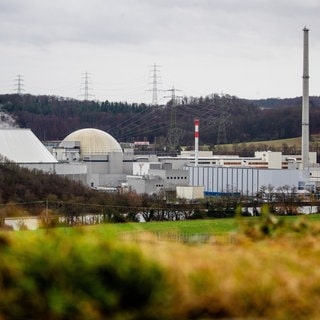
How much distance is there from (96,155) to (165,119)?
43.1 meters

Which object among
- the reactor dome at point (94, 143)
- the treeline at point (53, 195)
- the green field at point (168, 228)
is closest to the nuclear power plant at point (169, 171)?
the reactor dome at point (94, 143)

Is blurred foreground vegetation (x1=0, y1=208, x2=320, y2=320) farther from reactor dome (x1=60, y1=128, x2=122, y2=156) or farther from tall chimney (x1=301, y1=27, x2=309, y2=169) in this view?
reactor dome (x1=60, y1=128, x2=122, y2=156)

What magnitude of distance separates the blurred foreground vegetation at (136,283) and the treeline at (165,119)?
84.4 metres

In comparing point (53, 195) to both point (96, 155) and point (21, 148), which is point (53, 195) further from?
point (96, 155)

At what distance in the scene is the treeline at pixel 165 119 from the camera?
94.8m

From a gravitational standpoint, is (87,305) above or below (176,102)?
below

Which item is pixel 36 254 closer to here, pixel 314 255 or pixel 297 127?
pixel 314 255

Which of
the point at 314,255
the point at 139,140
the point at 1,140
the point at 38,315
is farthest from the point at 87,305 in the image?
the point at 139,140

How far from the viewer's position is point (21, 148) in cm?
4400

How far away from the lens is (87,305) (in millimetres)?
3045

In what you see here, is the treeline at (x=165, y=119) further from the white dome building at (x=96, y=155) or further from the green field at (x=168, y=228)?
the green field at (x=168, y=228)

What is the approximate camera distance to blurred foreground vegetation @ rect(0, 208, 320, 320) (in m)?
3.09

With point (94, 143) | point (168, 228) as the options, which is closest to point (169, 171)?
point (94, 143)

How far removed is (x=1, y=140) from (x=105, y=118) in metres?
59.0
